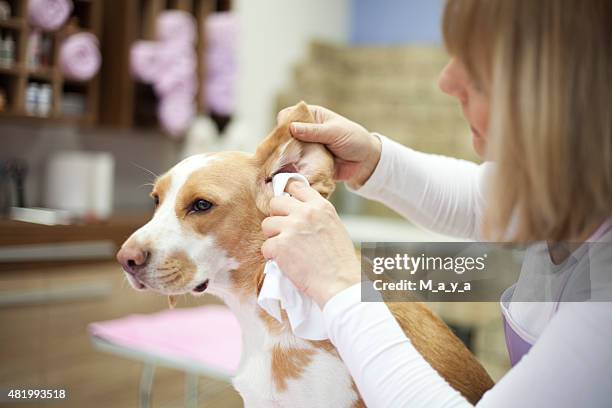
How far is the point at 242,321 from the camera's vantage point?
711 mm

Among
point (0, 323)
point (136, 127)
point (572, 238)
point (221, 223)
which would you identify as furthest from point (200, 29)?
point (572, 238)

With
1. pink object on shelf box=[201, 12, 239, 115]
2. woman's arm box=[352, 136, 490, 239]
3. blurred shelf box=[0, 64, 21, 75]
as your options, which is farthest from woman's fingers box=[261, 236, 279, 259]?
pink object on shelf box=[201, 12, 239, 115]

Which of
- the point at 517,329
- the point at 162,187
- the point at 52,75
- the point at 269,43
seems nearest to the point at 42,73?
the point at 52,75

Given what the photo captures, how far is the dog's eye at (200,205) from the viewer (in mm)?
657

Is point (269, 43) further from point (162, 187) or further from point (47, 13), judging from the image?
point (162, 187)

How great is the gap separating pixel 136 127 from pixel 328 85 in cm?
111

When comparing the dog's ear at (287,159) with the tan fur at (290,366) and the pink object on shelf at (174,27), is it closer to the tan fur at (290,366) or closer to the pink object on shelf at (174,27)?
the tan fur at (290,366)

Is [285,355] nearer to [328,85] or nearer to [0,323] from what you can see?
[0,323]

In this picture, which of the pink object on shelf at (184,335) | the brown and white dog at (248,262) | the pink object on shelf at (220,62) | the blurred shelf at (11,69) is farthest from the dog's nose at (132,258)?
the pink object on shelf at (220,62)

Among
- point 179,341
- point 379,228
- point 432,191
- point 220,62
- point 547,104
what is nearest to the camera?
point 547,104

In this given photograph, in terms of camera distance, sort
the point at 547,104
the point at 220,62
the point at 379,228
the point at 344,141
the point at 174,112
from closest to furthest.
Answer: the point at 547,104, the point at 344,141, the point at 379,228, the point at 174,112, the point at 220,62

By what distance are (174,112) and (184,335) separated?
4.02 feet

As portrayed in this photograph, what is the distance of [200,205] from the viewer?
0.66 metres

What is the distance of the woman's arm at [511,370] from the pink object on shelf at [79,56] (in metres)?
1.85
